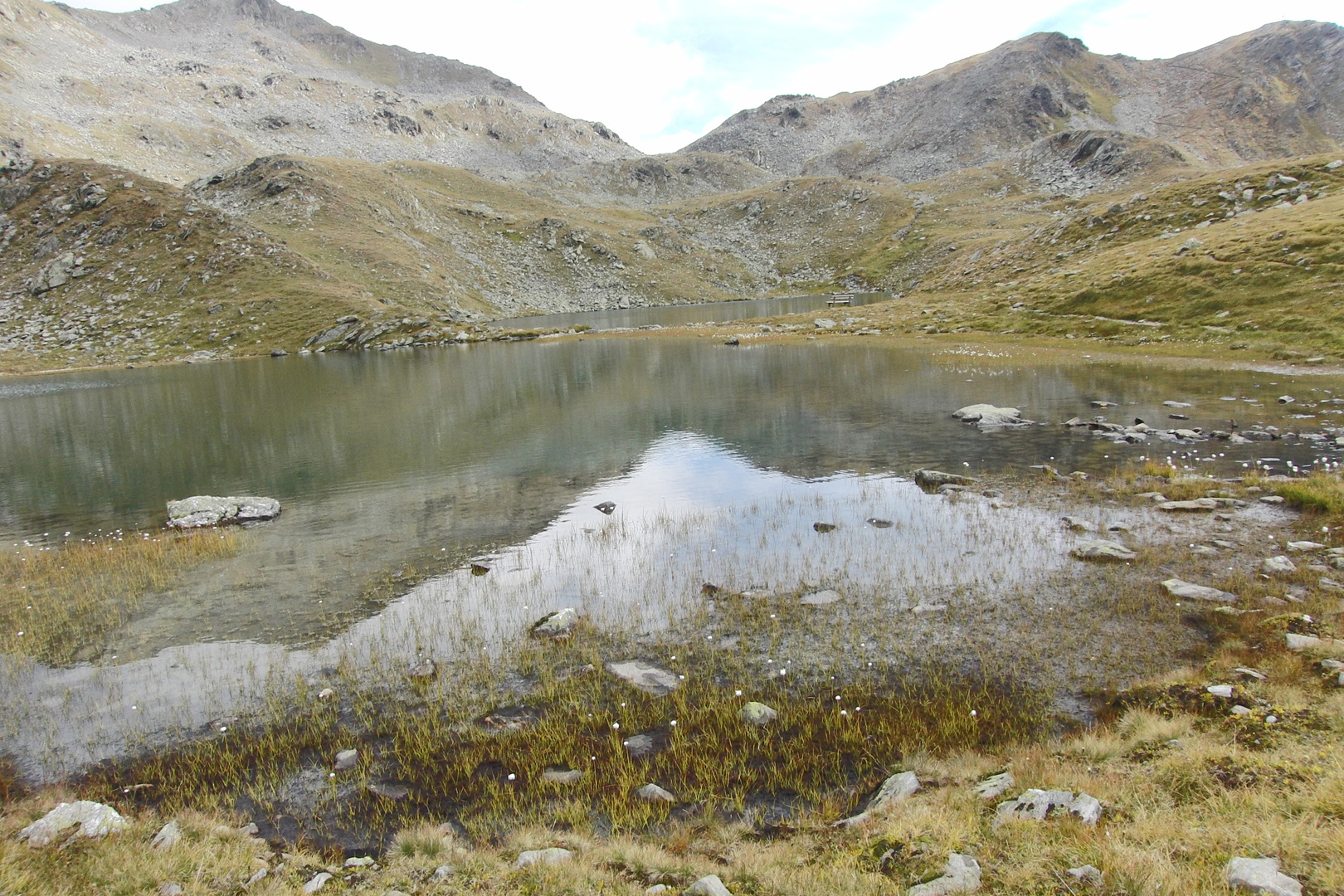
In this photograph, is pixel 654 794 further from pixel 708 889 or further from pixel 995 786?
pixel 995 786

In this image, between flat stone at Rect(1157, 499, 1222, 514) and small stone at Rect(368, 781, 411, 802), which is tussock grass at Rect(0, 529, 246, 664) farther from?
flat stone at Rect(1157, 499, 1222, 514)

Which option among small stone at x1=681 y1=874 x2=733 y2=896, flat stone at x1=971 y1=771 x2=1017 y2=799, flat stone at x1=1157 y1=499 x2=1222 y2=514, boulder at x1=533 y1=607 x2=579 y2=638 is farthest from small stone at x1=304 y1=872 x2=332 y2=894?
flat stone at x1=1157 y1=499 x2=1222 y2=514

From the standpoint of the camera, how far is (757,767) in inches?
424

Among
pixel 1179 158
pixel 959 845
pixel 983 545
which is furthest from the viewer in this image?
pixel 1179 158

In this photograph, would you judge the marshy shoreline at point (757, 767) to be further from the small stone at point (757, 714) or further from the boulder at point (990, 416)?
the boulder at point (990, 416)

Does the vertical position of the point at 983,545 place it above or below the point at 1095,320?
below

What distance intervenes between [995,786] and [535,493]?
23.3 metres

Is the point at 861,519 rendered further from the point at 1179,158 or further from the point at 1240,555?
the point at 1179,158

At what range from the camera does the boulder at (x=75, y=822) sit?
886 centimetres

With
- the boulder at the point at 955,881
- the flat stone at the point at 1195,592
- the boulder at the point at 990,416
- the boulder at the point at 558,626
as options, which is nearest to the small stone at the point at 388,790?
the boulder at the point at 558,626

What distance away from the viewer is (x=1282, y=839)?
647 centimetres

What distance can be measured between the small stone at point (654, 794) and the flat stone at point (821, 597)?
7.75m

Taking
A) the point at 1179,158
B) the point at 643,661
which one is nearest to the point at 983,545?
the point at 643,661

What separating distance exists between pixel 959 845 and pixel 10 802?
14520mm
